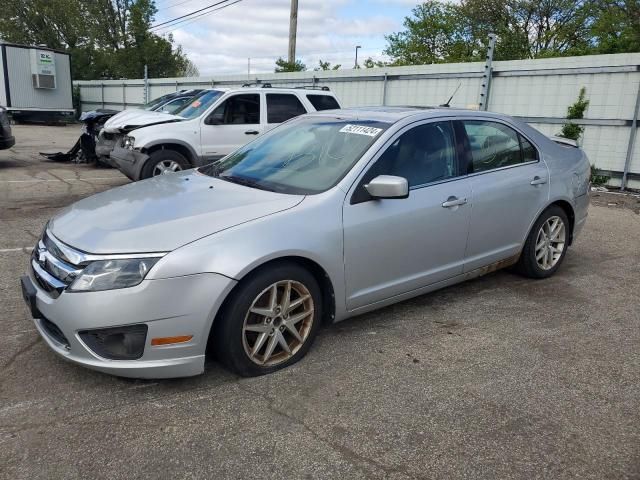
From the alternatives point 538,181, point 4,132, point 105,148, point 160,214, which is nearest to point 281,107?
point 105,148

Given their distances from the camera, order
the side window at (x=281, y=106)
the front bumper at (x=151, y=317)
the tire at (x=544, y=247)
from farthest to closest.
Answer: the side window at (x=281, y=106), the tire at (x=544, y=247), the front bumper at (x=151, y=317)

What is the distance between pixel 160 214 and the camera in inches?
123

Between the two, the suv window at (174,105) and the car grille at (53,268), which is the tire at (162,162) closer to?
the suv window at (174,105)

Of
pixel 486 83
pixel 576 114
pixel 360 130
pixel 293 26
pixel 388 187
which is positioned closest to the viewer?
pixel 388 187

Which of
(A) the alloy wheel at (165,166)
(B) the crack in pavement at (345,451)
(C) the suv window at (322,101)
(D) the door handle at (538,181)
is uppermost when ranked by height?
(C) the suv window at (322,101)

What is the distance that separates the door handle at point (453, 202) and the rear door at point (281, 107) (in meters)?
5.73

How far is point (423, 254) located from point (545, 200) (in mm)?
1579

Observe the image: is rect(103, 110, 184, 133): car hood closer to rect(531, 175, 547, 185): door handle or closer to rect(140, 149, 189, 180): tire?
rect(140, 149, 189, 180): tire

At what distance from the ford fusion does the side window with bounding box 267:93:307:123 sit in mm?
4809

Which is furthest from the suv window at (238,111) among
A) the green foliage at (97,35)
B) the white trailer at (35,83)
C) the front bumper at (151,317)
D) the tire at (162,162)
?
the green foliage at (97,35)

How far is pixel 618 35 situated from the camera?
59.9 feet

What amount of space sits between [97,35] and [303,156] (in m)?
42.8

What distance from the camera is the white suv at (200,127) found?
840 centimetres

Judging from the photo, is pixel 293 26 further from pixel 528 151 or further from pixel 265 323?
pixel 265 323
